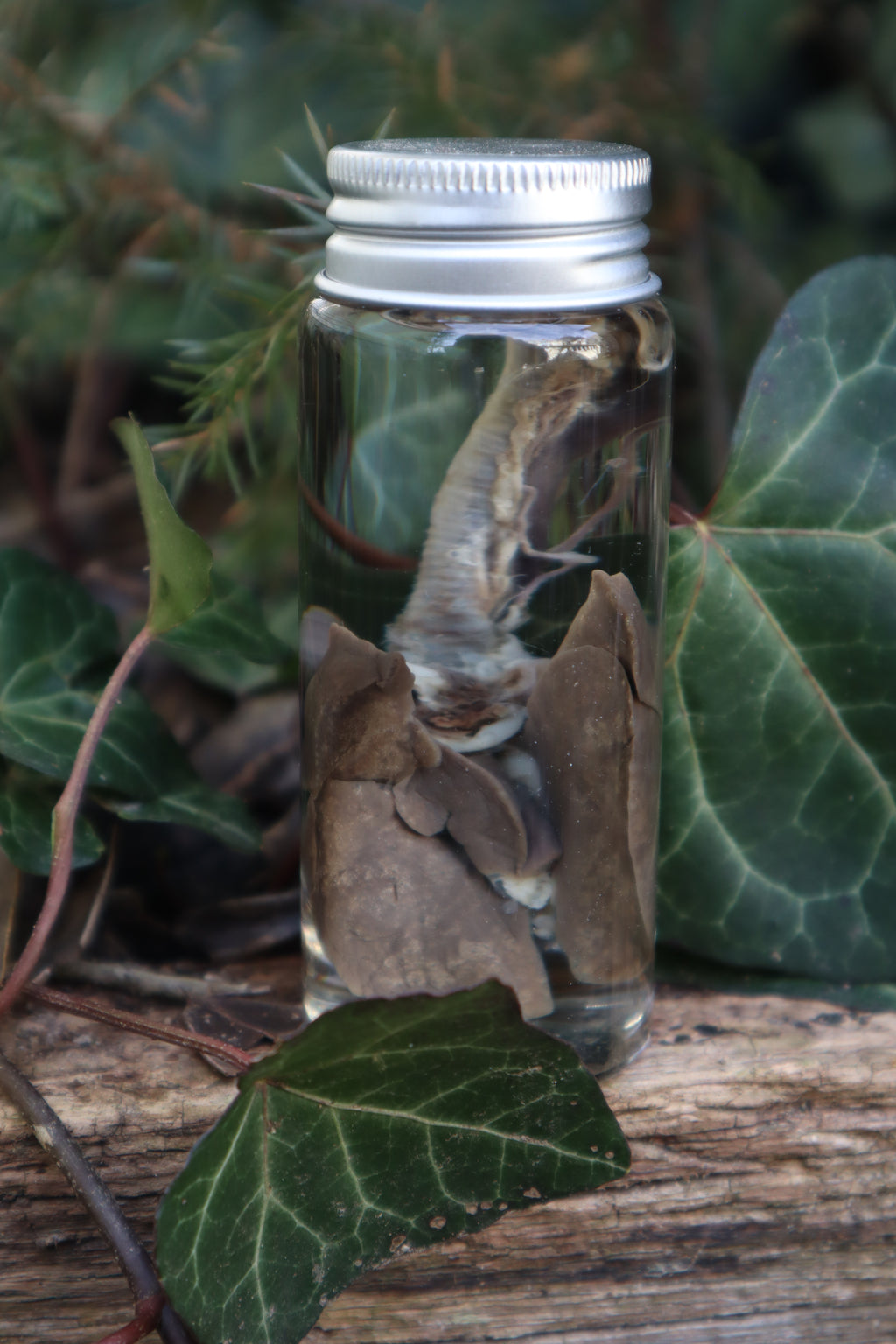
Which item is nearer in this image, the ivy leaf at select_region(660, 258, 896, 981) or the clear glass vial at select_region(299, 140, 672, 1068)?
the clear glass vial at select_region(299, 140, 672, 1068)

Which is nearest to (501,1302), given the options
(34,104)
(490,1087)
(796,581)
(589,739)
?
(490,1087)

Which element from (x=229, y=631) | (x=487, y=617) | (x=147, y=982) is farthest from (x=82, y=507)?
(x=487, y=617)

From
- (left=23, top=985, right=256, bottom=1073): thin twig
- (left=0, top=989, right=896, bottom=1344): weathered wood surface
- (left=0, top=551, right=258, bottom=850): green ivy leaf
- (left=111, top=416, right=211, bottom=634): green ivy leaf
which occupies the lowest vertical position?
(left=0, top=989, right=896, bottom=1344): weathered wood surface

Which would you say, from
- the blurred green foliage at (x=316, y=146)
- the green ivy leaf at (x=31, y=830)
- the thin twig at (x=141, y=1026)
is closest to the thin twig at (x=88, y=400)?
the blurred green foliage at (x=316, y=146)

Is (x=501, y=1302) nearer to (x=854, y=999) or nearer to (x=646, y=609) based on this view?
(x=854, y=999)

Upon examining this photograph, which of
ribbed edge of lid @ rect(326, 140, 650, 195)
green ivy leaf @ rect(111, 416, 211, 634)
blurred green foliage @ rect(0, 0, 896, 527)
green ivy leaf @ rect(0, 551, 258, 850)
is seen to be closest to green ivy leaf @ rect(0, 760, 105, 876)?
green ivy leaf @ rect(0, 551, 258, 850)

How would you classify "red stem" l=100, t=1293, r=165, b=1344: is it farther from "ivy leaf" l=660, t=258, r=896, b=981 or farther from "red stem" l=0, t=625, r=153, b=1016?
"ivy leaf" l=660, t=258, r=896, b=981
